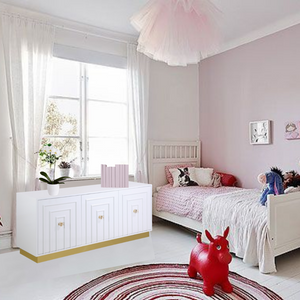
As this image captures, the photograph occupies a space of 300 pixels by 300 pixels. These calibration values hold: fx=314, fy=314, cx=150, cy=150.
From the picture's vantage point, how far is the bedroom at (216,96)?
3198 millimetres

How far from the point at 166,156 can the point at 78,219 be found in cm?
216

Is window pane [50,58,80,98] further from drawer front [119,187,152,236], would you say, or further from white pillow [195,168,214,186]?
white pillow [195,168,214,186]

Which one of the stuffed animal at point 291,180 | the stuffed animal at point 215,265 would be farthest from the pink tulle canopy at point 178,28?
the stuffed animal at point 291,180

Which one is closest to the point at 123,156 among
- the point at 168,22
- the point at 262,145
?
the point at 262,145

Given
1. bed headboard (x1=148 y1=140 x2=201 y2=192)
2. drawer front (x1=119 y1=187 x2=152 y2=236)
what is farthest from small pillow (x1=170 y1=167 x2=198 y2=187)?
drawer front (x1=119 y1=187 x2=152 y2=236)

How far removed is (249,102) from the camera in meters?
4.22

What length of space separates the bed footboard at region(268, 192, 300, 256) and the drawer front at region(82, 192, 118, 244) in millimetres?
1421

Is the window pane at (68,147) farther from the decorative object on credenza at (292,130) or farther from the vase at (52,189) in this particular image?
the decorative object on credenza at (292,130)

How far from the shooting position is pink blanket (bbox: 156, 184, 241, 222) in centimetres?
362

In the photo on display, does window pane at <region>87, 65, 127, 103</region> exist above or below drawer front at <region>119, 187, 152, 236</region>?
above

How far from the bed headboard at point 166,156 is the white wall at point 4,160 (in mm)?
1847

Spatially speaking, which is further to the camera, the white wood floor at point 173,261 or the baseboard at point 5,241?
the baseboard at point 5,241

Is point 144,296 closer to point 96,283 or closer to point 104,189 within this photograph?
point 96,283

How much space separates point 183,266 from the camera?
9.37 feet
